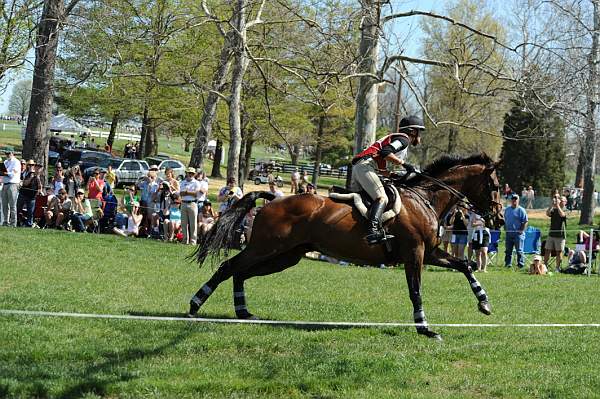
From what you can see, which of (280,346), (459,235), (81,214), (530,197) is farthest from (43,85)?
(530,197)

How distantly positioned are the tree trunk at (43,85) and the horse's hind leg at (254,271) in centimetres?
1638

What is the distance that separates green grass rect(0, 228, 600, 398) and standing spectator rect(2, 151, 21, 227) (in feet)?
28.8

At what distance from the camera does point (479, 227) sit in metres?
22.1

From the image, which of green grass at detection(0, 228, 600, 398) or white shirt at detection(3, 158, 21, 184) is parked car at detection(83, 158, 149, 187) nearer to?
white shirt at detection(3, 158, 21, 184)

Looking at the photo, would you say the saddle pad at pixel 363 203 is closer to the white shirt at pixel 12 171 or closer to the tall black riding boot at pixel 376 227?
the tall black riding boot at pixel 376 227

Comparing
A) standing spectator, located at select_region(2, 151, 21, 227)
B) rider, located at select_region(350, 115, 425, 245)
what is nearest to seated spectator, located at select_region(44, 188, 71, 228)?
standing spectator, located at select_region(2, 151, 21, 227)

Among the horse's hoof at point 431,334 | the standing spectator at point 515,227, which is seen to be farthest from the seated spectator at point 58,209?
the horse's hoof at point 431,334

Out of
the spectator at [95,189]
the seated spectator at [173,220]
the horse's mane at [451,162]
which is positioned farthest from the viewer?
the spectator at [95,189]

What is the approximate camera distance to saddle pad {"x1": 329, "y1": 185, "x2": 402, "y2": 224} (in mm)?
10812

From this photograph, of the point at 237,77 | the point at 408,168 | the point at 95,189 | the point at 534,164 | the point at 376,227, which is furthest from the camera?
the point at 534,164

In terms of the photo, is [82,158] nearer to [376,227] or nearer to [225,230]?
[225,230]

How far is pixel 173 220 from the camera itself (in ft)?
76.0

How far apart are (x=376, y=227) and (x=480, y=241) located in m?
11.7

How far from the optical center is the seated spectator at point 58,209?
24.6 metres
